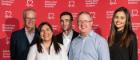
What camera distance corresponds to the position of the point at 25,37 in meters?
4.03

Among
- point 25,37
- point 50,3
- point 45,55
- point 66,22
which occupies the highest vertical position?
point 50,3

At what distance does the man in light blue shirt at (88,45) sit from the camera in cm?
328

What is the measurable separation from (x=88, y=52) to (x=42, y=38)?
441 mm

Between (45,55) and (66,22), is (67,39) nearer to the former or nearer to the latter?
(66,22)

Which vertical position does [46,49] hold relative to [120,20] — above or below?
below

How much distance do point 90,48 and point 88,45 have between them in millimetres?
39

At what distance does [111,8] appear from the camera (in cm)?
483

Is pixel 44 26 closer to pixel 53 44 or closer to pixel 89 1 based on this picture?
pixel 53 44

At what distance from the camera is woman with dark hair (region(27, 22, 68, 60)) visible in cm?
339

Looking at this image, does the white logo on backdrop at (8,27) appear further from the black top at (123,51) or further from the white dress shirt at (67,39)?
the black top at (123,51)

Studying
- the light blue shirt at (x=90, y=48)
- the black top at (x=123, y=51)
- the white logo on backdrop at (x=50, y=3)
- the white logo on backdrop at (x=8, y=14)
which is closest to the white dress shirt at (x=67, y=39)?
the light blue shirt at (x=90, y=48)

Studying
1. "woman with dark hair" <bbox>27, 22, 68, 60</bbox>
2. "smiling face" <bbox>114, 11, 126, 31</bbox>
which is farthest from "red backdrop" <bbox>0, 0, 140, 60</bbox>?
"woman with dark hair" <bbox>27, 22, 68, 60</bbox>

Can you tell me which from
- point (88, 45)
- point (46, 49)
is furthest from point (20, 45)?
point (88, 45)

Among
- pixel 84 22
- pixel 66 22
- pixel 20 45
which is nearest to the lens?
pixel 84 22
